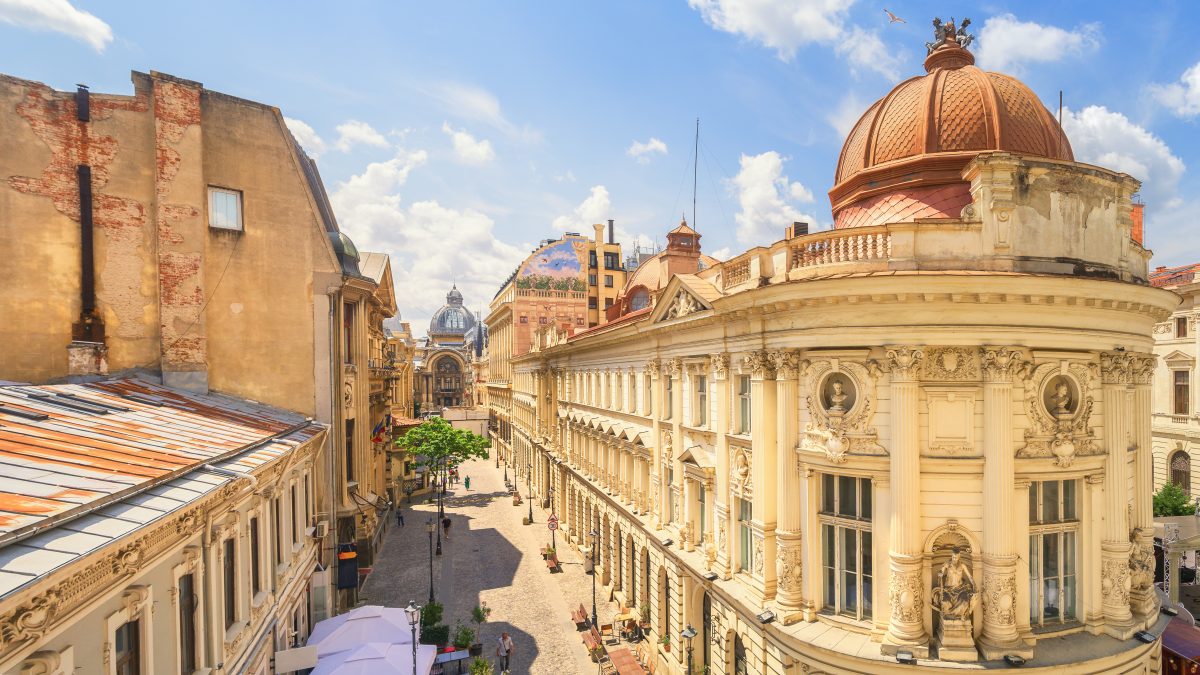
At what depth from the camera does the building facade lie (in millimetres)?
33500

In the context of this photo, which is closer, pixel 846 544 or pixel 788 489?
pixel 846 544

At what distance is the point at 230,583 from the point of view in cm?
1235

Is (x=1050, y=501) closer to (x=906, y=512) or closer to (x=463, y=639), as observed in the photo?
(x=906, y=512)

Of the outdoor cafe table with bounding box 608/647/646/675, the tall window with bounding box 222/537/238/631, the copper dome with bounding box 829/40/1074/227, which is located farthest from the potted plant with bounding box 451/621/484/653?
the copper dome with bounding box 829/40/1074/227

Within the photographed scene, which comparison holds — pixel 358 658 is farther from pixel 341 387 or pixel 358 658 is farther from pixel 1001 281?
pixel 1001 281

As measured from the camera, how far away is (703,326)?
19.3 meters

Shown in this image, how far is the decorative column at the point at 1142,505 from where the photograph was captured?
586 inches

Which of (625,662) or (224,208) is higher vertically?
(224,208)

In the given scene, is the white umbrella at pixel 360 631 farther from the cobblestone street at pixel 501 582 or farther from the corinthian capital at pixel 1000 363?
the corinthian capital at pixel 1000 363

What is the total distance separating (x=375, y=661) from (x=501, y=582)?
616 inches

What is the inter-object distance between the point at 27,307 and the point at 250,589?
1126 centimetres

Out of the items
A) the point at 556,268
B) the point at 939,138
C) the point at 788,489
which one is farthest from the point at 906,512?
the point at 556,268

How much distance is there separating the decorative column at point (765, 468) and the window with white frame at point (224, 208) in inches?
696

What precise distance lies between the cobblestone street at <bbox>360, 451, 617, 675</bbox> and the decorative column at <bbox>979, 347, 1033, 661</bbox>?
15.0 m
